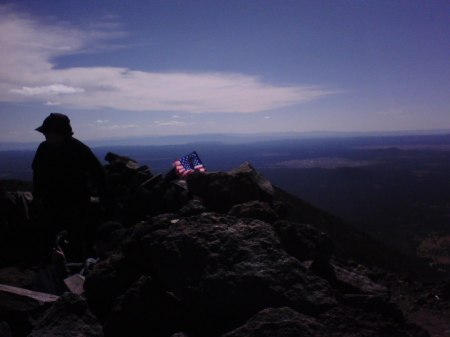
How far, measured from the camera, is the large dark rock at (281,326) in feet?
14.0

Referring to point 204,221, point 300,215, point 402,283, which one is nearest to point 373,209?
point 300,215

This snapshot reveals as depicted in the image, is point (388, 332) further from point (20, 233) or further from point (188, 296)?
point (20, 233)

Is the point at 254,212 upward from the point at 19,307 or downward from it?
upward

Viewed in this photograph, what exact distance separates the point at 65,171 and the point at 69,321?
4.25 meters

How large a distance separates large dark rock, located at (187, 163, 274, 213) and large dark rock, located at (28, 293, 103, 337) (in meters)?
3.77

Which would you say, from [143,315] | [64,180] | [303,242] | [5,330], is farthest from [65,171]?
[303,242]

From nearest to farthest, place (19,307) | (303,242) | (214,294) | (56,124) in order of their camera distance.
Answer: (214,294)
(19,307)
(303,242)
(56,124)

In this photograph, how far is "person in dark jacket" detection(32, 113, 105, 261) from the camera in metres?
8.41

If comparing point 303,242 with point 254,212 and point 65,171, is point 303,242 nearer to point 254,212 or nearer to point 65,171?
point 254,212

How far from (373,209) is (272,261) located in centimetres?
9547

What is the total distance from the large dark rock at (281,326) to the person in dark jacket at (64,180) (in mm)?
5279

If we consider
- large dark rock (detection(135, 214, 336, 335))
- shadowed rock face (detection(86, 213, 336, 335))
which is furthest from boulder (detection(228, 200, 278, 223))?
large dark rock (detection(135, 214, 336, 335))

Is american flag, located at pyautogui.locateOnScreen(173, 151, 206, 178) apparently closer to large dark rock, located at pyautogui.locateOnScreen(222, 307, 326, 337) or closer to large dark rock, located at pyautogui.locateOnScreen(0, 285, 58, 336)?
large dark rock, located at pyautogui.locateOnScreen(0, 285, 58, 336)

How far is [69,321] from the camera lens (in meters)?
5.06
